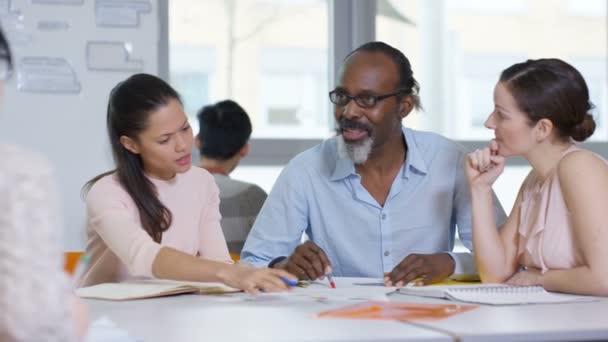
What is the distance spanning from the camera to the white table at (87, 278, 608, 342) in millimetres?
1524

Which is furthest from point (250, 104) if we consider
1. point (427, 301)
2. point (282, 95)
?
point (427, 301)

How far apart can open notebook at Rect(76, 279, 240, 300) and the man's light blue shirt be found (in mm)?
660

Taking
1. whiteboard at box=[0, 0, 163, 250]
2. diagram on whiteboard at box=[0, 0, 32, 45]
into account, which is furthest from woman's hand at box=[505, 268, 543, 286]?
diagram on whiteboard at box=[0, 0, 32, 45]

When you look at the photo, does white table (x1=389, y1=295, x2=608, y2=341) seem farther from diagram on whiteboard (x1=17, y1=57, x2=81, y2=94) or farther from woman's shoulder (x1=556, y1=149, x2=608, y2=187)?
diagram on whiteboard (x1=17, y1=57, x2=81, y2=94)

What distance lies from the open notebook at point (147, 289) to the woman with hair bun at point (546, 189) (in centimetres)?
75

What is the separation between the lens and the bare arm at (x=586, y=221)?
216cm

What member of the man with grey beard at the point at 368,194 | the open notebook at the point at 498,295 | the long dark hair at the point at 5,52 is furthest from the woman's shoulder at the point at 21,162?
the man with grey beard at the point at 368,194

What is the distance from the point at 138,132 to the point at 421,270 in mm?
865

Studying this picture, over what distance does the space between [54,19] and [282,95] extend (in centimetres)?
146

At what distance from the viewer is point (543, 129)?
2.45 metres

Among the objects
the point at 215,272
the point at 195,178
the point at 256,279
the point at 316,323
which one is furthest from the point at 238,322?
the point at 195,178

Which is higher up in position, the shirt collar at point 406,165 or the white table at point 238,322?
the shirt collar at point 406,165

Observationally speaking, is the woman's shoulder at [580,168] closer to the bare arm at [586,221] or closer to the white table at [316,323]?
the bare arm at [586,221]

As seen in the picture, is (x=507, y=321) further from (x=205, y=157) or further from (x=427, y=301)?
(x=205, y=157)
